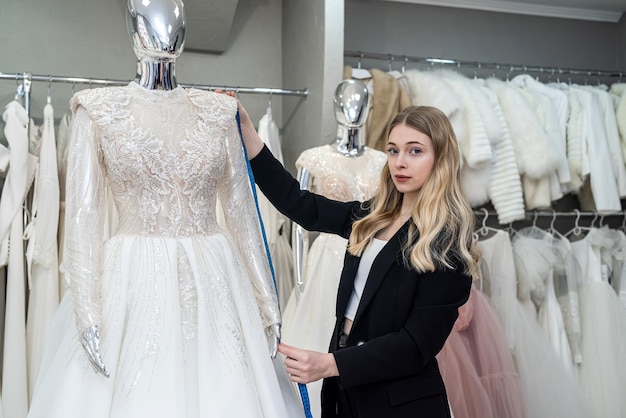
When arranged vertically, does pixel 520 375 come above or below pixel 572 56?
below

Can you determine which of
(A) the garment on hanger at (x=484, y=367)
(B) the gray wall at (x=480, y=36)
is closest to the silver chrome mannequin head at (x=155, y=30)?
(A) the garment on hanger at (x=484, y=367)

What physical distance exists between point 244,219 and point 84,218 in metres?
0.43

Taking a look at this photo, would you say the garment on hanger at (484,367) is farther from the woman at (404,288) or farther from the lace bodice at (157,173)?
the lace bodice at (157,173)

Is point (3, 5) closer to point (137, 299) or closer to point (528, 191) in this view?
point (137, 299)

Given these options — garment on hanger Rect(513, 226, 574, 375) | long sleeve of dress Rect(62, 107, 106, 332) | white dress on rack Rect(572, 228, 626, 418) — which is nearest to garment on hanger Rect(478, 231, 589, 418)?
garment on hanger Rect(513, 226, 574, 375)

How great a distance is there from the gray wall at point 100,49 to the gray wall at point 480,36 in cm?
57

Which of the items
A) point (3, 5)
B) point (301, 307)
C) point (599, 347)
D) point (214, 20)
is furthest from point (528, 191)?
point (3, 5)

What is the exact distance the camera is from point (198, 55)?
400 centimetres

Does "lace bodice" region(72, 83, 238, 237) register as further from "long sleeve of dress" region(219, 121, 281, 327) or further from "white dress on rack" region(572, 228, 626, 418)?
"white dress on rack" region(572, 228, 626, 418)

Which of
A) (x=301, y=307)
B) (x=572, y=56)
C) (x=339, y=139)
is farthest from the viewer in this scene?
(x=572, y=56)

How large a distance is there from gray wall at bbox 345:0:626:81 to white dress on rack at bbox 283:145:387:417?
150 cm

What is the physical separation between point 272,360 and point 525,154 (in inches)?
99.3

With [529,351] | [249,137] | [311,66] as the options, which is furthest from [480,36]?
[249,137]

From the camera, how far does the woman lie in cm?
163
